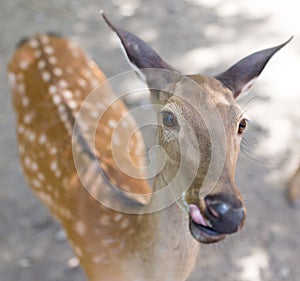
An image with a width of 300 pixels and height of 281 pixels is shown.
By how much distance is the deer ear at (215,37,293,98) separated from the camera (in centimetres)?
190

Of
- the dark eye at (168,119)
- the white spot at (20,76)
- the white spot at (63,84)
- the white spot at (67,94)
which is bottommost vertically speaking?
the white spot at (67,94)

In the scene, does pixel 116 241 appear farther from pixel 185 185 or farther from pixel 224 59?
pixel 224 59

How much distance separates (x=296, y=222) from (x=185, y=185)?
1715mm

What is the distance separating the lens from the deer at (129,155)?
1.57 meters

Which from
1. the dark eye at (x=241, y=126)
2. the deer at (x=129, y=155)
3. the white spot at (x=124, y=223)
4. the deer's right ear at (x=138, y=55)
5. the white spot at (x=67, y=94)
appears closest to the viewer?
the deer at (x=129, y=155)

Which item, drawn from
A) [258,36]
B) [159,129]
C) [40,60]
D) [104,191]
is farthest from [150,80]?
[258,36]

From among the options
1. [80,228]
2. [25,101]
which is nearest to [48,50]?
[25,101]

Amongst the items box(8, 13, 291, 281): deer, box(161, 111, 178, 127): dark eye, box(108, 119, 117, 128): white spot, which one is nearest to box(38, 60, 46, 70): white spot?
box(8, 13, 291, 281): deer

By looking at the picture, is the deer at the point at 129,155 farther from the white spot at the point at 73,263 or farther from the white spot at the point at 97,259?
the white spot at the point at 73,263

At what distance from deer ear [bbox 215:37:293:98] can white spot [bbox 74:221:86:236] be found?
94 centimetres

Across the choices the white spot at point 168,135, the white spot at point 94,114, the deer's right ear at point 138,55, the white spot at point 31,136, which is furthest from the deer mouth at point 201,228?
the white spot at point 31,136

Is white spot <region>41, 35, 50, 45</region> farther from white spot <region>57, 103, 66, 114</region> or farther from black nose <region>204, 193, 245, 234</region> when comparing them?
black nose <region>204, 193, 245, 234</region>

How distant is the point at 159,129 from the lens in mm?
1786

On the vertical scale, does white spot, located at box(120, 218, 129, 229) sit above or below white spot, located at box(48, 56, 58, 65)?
below
